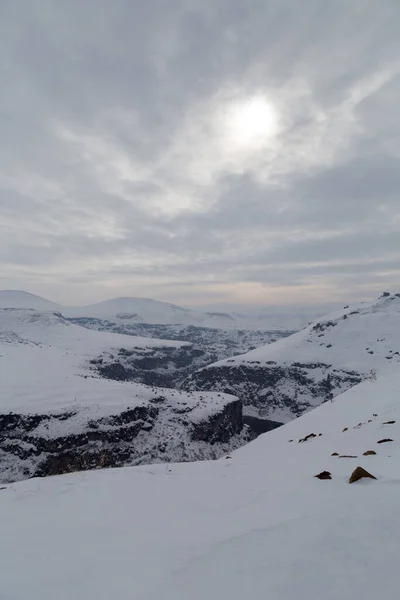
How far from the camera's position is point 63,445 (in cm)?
3947

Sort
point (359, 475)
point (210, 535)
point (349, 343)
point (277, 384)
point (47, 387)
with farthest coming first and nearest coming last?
point (349, 343) < point (277, 384) < point (47, 387) < point (359, 475) < point (210, 535)

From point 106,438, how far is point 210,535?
133 ft

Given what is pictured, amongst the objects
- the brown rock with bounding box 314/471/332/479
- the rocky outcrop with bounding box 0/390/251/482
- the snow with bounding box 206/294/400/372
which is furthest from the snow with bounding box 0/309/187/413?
the snow with bounding box 206/294/400/372

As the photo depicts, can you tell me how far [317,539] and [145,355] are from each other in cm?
14137

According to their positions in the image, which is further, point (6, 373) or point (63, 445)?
point (6, 373)

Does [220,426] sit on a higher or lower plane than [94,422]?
lower

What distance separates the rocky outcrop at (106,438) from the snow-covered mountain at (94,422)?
0.11 m

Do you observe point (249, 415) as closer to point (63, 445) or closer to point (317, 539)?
point (63, 445)

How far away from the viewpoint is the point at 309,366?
334ft

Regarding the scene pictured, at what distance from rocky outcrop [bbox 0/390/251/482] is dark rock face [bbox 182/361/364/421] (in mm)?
46713

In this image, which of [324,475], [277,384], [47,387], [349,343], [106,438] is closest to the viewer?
[324,475]

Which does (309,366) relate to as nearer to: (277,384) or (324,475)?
(277,384)

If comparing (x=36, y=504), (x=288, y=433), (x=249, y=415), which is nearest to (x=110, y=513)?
(x=36, y=504)

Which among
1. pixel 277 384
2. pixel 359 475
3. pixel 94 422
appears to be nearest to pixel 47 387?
pixel 94 422
